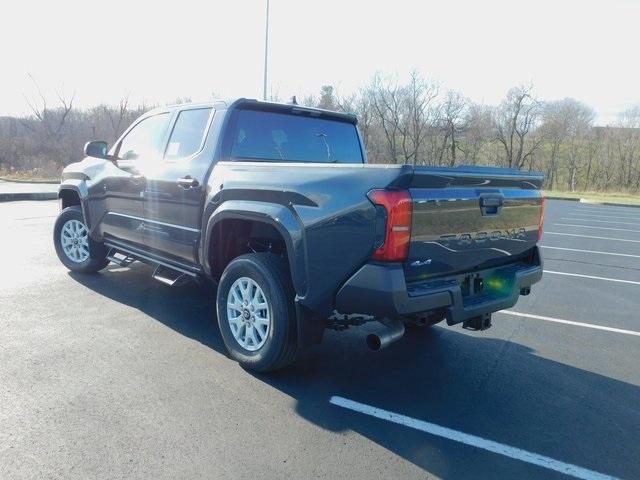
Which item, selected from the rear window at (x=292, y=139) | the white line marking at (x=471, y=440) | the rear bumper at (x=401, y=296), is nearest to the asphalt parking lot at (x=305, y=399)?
the white line marking at (x=471, y=440)

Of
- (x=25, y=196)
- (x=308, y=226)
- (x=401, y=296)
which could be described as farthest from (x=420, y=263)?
(x=25, y=196)

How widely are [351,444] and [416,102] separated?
4575 cm

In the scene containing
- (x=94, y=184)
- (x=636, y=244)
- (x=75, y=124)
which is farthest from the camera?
(x=75, y=124)

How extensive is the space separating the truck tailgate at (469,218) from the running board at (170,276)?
2343 mm

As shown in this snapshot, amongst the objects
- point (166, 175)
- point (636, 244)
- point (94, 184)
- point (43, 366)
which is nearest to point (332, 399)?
point (43, 366)

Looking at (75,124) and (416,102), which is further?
(416,102)

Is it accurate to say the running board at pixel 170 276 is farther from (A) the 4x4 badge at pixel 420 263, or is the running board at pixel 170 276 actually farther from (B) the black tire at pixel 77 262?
(A) the 4x4 badge at pixel 420 263

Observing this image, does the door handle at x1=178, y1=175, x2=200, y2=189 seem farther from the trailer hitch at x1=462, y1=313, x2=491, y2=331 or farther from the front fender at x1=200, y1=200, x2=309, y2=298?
the trailer hitch at x1=462, y1=313, x2=491, y2=331

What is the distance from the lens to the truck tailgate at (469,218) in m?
2.99

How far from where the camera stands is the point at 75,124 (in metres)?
41.3

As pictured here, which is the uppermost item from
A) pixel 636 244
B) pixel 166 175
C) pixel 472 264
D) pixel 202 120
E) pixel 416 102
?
pixel 416 102

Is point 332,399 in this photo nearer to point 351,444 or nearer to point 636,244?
point 351,444

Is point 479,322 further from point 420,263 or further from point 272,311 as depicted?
point 272,311

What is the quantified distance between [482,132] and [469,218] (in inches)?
1836
